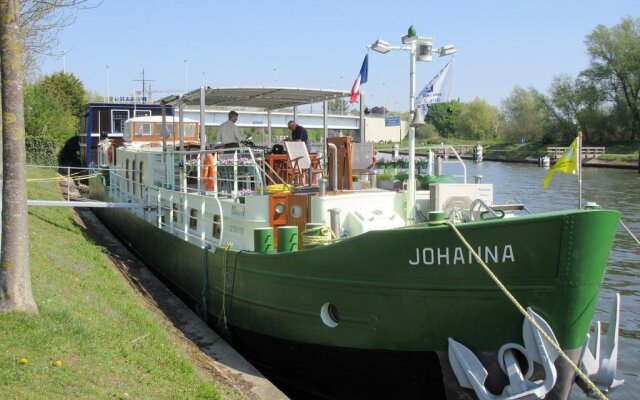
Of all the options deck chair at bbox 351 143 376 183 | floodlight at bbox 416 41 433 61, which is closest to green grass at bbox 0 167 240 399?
deck chair at bbox 351 143 376 183

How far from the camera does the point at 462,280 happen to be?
6277mm

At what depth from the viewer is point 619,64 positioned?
222 ft

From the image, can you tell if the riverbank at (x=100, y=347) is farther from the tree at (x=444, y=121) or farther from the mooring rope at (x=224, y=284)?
the tree at (x=444, y=121)

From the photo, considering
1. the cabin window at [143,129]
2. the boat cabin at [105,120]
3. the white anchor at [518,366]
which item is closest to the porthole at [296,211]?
the white anchor at [518,366]

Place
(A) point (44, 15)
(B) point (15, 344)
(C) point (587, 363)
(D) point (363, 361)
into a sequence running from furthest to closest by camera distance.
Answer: (A) point (44, 15) < (D) point (363, 361) < (C) point (587, 363) < (B) point (15, 344)

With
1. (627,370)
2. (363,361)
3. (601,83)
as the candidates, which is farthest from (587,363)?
(601,83)

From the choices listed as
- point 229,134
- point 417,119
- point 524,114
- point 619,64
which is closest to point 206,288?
point 229,134

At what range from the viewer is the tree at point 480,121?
332ft

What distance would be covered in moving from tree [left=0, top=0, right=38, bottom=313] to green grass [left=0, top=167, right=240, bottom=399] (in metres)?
0.27

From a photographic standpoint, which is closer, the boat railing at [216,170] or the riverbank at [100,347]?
the riverbank at [100,347]

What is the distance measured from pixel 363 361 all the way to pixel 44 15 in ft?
37.2

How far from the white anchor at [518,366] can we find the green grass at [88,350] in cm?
242

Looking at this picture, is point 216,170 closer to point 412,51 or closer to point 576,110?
point 412,51

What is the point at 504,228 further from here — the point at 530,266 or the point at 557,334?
the point at 557,334
